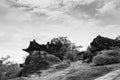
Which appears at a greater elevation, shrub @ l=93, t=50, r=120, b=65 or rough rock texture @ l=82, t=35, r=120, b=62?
rough rock texture @ l=82, t=35, r=120, b=62

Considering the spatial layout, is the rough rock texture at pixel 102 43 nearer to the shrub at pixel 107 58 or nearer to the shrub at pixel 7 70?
the shrub at pixel 107 58

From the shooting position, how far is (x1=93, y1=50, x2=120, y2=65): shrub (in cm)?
2072

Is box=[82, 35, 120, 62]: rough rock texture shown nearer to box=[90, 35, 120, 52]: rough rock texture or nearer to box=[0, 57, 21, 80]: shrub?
box=[90, 35, 120, 52]: rough rock texture

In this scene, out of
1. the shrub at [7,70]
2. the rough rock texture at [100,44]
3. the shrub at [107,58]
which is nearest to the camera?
the shrub at [107,58]

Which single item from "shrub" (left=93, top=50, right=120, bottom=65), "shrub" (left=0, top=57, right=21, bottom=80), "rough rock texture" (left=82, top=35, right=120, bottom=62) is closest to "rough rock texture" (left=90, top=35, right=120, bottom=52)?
"rough rock texture" (left=82, top=35, right=120, bottom=62)

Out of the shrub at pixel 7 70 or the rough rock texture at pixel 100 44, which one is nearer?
the rough rock texture at pixel 100 44

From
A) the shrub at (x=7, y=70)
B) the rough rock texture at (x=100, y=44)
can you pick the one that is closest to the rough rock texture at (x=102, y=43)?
the rough rock texture at (x=100, y=44)

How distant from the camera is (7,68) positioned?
145 ft

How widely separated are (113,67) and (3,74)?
83.8ft

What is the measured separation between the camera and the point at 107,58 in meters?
20.8

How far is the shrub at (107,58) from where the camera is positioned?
20719 mm

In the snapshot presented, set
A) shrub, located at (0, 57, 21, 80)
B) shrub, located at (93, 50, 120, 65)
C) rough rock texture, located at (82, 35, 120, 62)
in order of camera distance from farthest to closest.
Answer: shrub, located at (0, 57, 21, 80) → rough rock texture, located at (82, 35, 120, 62) → shrub, located at (93, 50, 120, 65)

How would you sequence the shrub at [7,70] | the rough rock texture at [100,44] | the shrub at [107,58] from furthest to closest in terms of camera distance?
the shrub at [7,70], the rough rock texture at [100,44], the shrub at [107,58]

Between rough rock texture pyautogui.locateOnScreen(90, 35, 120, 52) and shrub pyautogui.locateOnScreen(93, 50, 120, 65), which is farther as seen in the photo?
rough rock texture pyautogui.locateOnScreen(90, 35, 120, 52)
